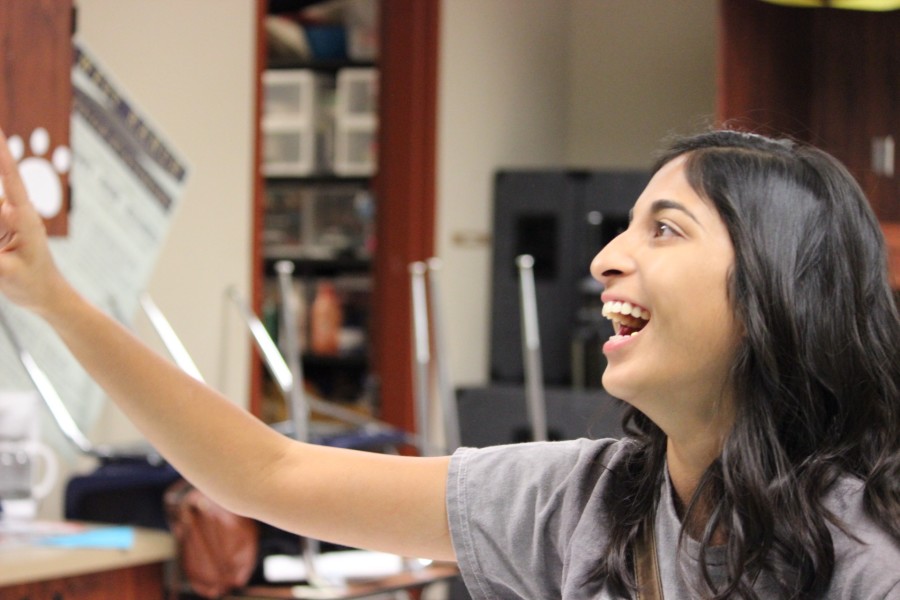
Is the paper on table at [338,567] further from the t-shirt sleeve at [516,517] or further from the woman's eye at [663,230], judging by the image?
the woman's eye at [663,230]

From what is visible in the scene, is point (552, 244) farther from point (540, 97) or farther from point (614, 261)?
point (614, 261)

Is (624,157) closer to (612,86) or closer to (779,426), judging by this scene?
(612,86)

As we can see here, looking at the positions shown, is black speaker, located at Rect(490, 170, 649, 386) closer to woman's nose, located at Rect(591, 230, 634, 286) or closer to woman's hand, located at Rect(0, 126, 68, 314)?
woman's nose, located at Rect(591, 230, 634, 286)

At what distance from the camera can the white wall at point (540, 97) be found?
4.99 m

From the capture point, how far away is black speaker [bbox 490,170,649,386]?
4941mm

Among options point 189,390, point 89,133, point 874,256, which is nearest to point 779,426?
point 874,256

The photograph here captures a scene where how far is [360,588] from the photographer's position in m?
3.12

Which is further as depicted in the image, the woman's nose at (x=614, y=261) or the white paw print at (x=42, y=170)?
the white paw print at (x=42, y=170)

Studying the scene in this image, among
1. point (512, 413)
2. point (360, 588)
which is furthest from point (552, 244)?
point (360, 588)

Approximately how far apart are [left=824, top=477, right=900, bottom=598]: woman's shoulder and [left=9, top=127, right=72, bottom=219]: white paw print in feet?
5.29

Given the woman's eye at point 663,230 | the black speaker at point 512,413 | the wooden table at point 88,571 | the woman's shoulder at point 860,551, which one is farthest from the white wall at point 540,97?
the woman's shoulder at point 860,551

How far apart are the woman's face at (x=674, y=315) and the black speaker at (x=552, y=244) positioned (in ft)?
11.6

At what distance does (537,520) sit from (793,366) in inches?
11.9

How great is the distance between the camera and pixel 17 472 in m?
2.79
